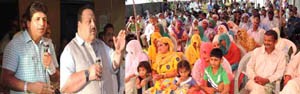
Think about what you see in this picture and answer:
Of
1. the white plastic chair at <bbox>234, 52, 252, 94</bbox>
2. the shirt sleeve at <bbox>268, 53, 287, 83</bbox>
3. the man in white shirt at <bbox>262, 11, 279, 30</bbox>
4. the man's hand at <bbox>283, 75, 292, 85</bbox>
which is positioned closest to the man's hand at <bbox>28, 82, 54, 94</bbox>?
the man's hand at <bbox>283, 75, 292, 85</bbox>

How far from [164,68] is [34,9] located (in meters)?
3.20

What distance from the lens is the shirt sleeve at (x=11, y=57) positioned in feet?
9.51

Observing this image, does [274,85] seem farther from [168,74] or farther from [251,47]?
[251,47]

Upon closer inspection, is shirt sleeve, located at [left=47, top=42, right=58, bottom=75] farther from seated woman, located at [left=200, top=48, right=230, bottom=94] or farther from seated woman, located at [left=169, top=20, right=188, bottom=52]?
seated woman, located at [left=169, top=20, right=188, bottom=52]

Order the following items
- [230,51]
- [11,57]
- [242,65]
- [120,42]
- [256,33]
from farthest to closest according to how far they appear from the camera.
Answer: [256,33] < [230,51] < [242,65] < [120,42] < [11,57]

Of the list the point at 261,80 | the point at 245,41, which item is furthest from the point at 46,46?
Result: the point at 245,41

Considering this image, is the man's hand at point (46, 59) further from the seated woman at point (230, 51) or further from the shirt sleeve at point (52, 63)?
the seated woman at point (230, 51)

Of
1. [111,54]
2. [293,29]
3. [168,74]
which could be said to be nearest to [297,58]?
[168,74]

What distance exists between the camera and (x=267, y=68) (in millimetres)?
6008

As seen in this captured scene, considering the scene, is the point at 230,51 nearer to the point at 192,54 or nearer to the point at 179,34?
the point at 192,54

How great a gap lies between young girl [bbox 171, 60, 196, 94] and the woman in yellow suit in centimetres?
11

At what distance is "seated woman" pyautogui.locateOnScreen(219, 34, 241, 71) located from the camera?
6.90 metres

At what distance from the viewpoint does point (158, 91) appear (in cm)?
574

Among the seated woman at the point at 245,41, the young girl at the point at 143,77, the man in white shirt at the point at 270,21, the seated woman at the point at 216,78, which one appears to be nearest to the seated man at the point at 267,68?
the seated woman at the point at 216,78
